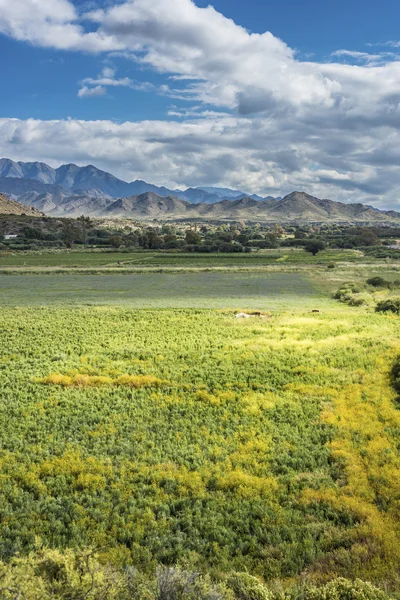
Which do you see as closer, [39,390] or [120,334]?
[39,390]

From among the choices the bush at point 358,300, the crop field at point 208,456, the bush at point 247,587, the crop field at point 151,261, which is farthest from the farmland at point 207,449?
the crop field at point 151,261

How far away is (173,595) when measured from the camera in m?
9.40

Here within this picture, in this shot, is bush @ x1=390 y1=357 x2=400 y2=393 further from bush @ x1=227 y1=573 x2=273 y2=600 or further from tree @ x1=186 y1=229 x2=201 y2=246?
tree @ x1=186 y1=229 x2=201 y2=246

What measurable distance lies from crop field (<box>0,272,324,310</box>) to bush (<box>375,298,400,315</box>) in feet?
24.4

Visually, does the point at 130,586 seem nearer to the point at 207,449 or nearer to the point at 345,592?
the point at 345,592

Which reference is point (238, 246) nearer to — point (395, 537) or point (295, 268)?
point (295, 268)

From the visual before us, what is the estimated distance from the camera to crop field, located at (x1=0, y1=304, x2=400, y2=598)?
12242 millimetres

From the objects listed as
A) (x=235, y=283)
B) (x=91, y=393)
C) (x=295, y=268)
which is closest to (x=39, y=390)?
(x=91, y=393)

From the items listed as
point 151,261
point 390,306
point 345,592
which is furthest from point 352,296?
point 151,261

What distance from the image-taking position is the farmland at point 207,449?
40.0 feet

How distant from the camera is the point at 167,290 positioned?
69.8 metres

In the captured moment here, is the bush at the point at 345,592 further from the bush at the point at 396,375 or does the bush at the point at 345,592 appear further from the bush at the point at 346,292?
the bush at the point at 346,292

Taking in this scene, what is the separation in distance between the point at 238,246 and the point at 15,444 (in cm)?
13793

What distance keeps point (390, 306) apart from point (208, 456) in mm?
38991
